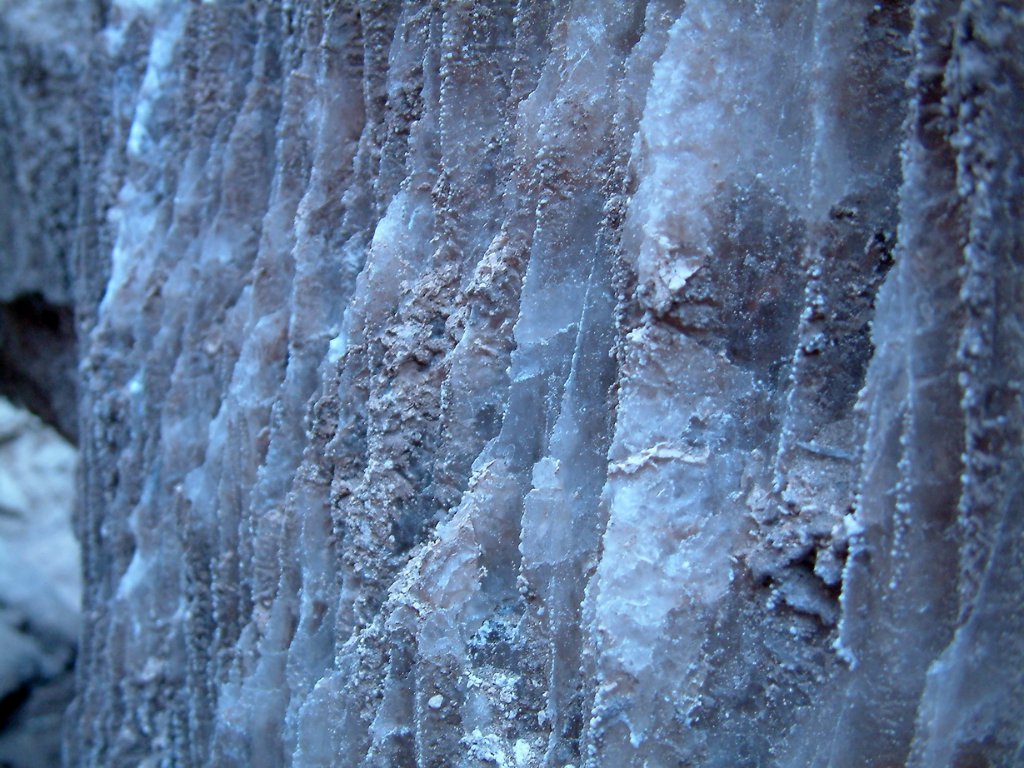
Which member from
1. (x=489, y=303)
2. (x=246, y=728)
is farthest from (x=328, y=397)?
(x=246, y=728)

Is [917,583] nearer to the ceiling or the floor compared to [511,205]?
nearer to the floor

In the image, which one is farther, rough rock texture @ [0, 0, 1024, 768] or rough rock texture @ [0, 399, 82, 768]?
rough rock texture @ [0, 399, 82, 768]

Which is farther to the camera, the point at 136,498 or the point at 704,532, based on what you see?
the point at 136,498

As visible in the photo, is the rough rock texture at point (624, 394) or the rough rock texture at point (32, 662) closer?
the rough rock texture at point (624, 394)

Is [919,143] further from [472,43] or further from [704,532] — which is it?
[472,43]

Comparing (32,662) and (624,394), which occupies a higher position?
(32,662)

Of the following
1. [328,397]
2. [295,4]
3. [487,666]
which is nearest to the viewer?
[487,666]

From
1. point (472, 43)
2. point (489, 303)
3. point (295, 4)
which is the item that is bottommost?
point (489, 303)

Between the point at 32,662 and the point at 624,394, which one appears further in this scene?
→ the point at 32,662
